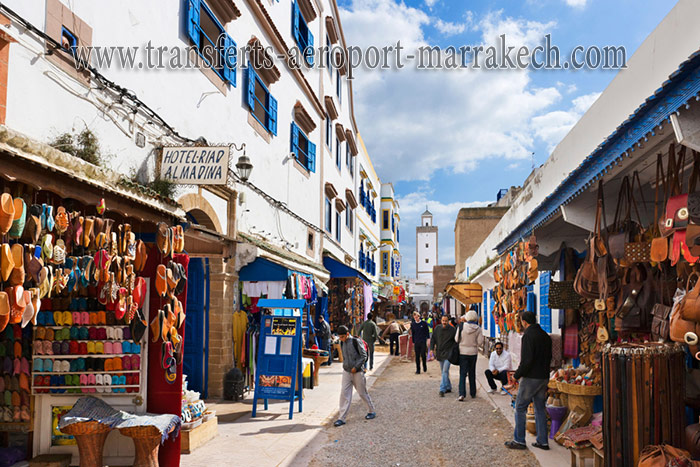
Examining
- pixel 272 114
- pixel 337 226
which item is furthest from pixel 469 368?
pixel 337 226

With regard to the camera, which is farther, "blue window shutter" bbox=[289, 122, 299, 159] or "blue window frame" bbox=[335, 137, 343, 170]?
"blue window frame" bbox=[335, 137, 343, 170]

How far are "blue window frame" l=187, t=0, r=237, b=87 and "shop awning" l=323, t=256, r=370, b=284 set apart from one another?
9.31 metres

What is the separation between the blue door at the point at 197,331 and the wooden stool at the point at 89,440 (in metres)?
4.77

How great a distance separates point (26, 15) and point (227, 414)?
6424 millimetres

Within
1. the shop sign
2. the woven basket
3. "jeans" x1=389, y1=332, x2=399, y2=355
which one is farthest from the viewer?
"jeans" x1=389, y1=332, x2=399, y2=355

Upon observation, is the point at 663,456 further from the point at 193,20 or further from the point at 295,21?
the point at 295,21

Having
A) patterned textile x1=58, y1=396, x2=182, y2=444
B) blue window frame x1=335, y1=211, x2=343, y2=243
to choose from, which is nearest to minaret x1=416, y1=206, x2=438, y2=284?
blue window frame x1=335, y1=211, x2=343, y2=243

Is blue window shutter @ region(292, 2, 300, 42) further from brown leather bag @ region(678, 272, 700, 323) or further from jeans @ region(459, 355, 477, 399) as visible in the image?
brown leather bag @ region(678, 272, 700, 323)

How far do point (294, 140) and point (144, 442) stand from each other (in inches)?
441

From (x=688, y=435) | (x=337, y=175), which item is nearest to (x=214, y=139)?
(x=688, y=435)

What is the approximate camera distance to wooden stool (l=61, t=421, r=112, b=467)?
17.5 feet

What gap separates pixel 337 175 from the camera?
22.5 meters

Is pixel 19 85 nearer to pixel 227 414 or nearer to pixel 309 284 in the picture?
pixel 227 414

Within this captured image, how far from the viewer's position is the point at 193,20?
348 inches
